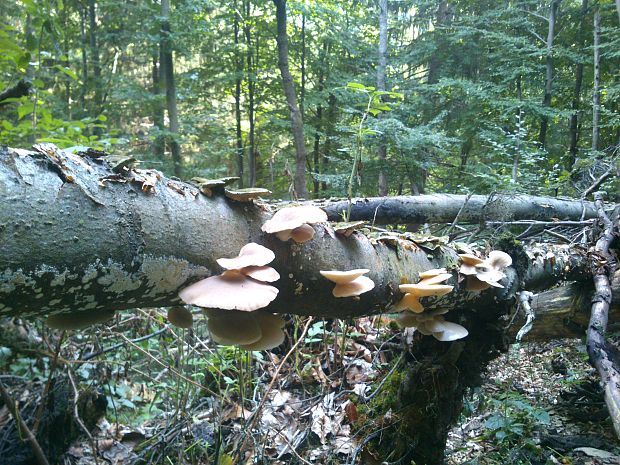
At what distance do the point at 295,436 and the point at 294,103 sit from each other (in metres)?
6.97

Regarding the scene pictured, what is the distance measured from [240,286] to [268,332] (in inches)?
16.6

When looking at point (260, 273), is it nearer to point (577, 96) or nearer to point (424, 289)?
point (424, 289)

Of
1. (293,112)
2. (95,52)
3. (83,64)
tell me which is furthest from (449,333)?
(95,52)

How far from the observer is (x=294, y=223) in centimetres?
141

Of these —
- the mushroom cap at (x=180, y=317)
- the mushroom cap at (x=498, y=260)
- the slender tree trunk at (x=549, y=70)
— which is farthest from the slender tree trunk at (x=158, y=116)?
the slender tree trunk at (x=549, y=70)

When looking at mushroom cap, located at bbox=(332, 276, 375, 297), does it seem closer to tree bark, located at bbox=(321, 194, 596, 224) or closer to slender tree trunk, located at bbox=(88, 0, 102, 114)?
tree bark, located at bbox=(321, 194, 596, 224)

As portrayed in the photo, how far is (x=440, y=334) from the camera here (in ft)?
6.96

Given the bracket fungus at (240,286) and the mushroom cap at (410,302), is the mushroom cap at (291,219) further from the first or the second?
the mushroom cap at (410,302)

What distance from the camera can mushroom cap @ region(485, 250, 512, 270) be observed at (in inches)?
86.7

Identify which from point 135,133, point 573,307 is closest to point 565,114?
point 573,307

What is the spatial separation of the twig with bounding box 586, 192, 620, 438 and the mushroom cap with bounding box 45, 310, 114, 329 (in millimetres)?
1971

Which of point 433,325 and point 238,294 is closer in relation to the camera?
point 238,294

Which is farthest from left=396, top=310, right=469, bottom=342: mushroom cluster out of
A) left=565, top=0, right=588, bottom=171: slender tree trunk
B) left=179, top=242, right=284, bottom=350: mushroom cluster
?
left=565, top=0, right=588, bottom=171: slender tree trunk

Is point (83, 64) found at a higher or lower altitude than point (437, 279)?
higher
